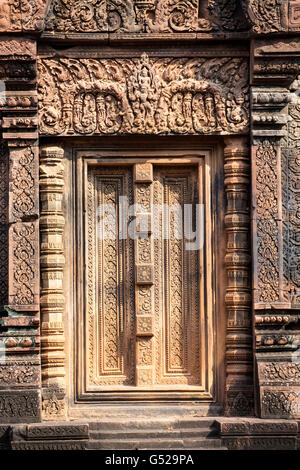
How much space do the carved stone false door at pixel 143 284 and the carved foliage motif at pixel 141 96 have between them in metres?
0.39

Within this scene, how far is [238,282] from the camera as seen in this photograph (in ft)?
23.2

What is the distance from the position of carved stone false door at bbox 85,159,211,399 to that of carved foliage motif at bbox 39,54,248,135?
1.27ft

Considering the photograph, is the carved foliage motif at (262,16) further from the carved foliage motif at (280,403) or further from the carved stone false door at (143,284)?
the carved foliage motif at (280,403)

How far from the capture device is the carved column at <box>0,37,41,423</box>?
22.2ft

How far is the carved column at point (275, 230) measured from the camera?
684 cm

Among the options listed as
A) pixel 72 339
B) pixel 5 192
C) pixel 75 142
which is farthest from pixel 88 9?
pixel 72 339

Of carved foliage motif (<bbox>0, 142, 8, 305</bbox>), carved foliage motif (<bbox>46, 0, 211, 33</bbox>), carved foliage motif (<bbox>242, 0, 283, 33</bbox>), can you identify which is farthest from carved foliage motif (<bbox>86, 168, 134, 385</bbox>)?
carved foliage motif (<bbox>242, 0, 283, 33</bbox>)

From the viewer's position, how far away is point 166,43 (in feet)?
23.2

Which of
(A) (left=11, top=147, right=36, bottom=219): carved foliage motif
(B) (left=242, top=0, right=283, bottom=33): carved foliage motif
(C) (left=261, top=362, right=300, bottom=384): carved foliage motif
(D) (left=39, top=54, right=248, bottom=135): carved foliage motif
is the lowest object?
(C) (left=261, top=362, right=300, bottom=384): carved foliage motif

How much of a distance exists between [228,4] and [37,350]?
11.1ft

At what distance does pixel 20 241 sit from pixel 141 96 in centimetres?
161

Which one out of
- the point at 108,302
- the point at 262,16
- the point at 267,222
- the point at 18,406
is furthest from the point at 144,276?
the point at 262,16

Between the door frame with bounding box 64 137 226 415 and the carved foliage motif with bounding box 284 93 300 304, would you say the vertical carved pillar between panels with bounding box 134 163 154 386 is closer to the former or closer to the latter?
the door frame with bounding box 64 137 226 415

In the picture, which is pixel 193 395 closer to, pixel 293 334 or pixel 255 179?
pixel 293 334
